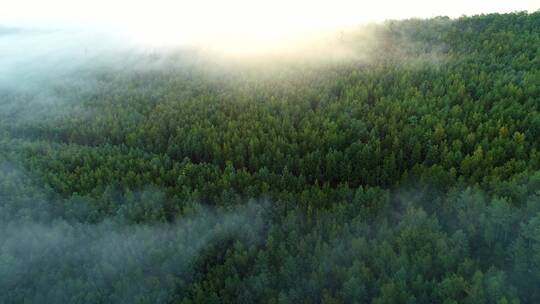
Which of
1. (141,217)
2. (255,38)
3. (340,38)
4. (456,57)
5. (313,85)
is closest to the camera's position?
(141,217)

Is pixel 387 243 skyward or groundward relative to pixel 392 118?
groundward

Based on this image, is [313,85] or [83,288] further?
[313,85]

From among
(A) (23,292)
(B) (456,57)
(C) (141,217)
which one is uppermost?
(B) (456,57)

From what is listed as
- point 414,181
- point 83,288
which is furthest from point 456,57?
point 83,288

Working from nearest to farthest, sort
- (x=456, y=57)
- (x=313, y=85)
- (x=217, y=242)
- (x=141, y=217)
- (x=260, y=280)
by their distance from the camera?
(x=260, y=280), (x=217, y=242), (x=141, y=217), (x=313, y=85), (x=456, y=57)

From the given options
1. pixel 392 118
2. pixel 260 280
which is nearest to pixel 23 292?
pixel 260 280

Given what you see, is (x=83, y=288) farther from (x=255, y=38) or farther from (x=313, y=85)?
(x=255, y=38)
